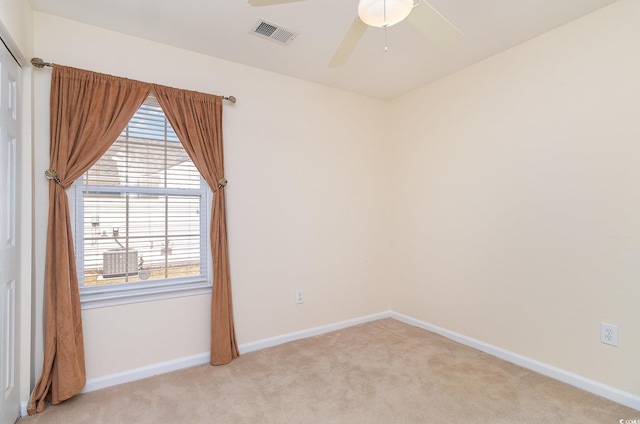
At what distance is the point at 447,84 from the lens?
10.4 ft

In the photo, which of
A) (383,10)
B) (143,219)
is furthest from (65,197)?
(383,10)

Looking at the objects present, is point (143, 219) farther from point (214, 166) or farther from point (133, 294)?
point (214, 166)

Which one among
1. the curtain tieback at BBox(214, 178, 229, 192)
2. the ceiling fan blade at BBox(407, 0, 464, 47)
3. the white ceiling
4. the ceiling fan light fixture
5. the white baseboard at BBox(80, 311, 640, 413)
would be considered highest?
the white ceiling

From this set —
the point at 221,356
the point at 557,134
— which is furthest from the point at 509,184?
the point at 221,356

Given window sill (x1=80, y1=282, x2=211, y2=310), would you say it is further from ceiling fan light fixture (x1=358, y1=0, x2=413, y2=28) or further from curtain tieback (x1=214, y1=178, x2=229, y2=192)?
ceiling fan light fixture (x1=358, y1=0, x2=413, y2=28)

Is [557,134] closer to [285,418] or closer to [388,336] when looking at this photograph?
Answer: [388,336]

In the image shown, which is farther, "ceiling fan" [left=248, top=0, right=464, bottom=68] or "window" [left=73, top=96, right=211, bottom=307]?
"window" [left=73, top=96, right=211, bottom=307]

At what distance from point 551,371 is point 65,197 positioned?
12.0 feet

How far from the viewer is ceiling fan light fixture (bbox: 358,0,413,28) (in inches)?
49.7

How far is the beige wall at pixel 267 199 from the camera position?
2295mm

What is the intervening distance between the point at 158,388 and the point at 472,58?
3.64 m

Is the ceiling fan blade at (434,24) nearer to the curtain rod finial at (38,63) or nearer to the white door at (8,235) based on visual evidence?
the white door at (8,235)

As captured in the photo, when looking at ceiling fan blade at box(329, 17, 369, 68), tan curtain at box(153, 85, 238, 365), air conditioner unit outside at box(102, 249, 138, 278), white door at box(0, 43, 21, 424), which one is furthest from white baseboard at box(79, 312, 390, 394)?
ceiling fan blade at box(329, 17, 369, 68)

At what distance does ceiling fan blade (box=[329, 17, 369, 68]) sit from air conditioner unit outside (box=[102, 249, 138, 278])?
79.3 inches
